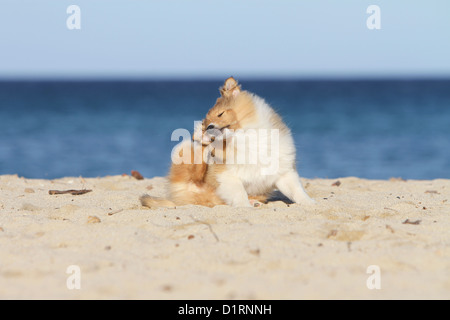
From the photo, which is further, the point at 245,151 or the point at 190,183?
the point at 190,183

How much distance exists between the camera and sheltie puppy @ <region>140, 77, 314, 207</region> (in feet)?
18.4

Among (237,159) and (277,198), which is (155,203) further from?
(277,198)

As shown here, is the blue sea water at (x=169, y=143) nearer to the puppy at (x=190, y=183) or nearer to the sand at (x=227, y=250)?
the puppy at (x=190, y=183)

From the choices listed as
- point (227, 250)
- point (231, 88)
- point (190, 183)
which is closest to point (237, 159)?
point (190, 183)

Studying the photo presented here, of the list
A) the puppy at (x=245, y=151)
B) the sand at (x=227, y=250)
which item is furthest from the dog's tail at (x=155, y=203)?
the puppy at (x=245, y=151)

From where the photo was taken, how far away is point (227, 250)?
384 cm

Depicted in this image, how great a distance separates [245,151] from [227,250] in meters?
1.92

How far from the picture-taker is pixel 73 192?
6.44 meters

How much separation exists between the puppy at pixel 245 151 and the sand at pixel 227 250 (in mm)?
283

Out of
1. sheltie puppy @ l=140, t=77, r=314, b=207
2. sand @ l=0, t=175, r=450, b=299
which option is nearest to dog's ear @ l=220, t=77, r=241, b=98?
sheltie puppy @ l=140, t=77, r=314, b=207

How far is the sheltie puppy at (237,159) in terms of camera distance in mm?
5613

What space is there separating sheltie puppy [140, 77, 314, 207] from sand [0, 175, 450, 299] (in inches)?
11.7

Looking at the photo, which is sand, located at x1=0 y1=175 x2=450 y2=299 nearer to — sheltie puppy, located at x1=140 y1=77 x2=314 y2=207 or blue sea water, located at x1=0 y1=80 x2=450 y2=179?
sheltie puppy, located at x1=140 y1=77 x2=314 y2=207
